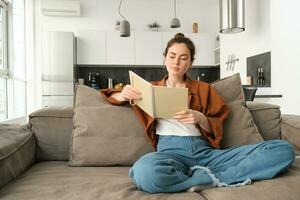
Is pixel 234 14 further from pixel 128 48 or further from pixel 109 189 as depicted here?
pixel 109 189

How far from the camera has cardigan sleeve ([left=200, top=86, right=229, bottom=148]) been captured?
1.50m

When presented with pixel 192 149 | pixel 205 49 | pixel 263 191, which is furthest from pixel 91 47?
pixel 263 191

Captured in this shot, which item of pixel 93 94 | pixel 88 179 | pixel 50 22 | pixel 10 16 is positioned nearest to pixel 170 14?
pixel 50 22

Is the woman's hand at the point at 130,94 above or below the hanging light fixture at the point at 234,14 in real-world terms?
below

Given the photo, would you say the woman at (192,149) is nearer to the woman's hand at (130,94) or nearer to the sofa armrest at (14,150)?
the woman's hand at (130,94)

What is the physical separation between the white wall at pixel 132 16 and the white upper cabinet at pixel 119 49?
26cm

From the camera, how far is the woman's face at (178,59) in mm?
1648

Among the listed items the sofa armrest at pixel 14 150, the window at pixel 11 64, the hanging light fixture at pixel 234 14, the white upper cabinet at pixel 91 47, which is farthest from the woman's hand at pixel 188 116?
the white upper cabinet at pixel 91 47

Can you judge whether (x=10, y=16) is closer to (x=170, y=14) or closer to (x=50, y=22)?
(x=50, y=22)

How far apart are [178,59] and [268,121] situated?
2.06 ft

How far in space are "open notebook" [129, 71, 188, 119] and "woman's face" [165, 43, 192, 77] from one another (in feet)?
0.81

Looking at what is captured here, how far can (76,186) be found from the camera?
114 centimetres

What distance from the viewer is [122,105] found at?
1.64 m

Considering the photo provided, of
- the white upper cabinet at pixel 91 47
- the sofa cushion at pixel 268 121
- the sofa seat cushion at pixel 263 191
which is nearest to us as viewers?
the sofa seat cushion at pixel 263 191
